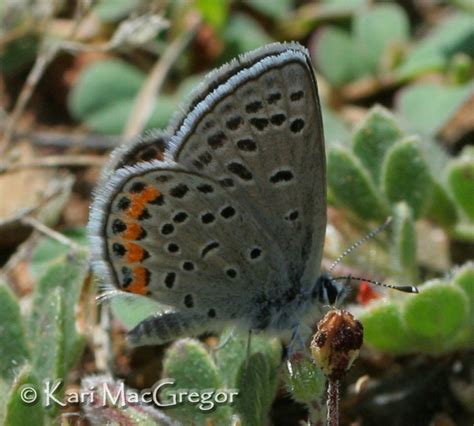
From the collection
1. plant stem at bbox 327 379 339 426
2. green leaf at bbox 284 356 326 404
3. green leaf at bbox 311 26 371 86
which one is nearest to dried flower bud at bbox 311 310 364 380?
plant stem at bbox 327 379 339 426

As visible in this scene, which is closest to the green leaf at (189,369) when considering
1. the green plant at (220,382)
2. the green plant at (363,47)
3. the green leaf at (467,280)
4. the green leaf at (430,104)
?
the green plant at (220,382)

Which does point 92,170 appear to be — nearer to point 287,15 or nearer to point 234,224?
point 287,15

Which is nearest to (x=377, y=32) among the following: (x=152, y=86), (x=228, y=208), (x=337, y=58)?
(x=337, y=58)

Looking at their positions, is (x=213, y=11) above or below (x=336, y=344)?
above

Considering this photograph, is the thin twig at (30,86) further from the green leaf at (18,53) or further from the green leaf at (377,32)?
the green leaf at (377,32)

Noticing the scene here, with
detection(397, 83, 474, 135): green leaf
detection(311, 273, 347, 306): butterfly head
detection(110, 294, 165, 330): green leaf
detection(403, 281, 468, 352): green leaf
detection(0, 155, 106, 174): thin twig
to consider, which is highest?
detection(397, 83, 474, 135): green leaf

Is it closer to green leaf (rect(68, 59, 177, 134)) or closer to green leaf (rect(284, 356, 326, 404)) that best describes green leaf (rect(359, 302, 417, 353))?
green leaf (rect(284, 356, 326, 404))

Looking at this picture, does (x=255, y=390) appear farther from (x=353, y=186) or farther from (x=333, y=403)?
(x=353, y=186)

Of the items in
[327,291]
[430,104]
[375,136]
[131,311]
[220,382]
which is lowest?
[220,382]
